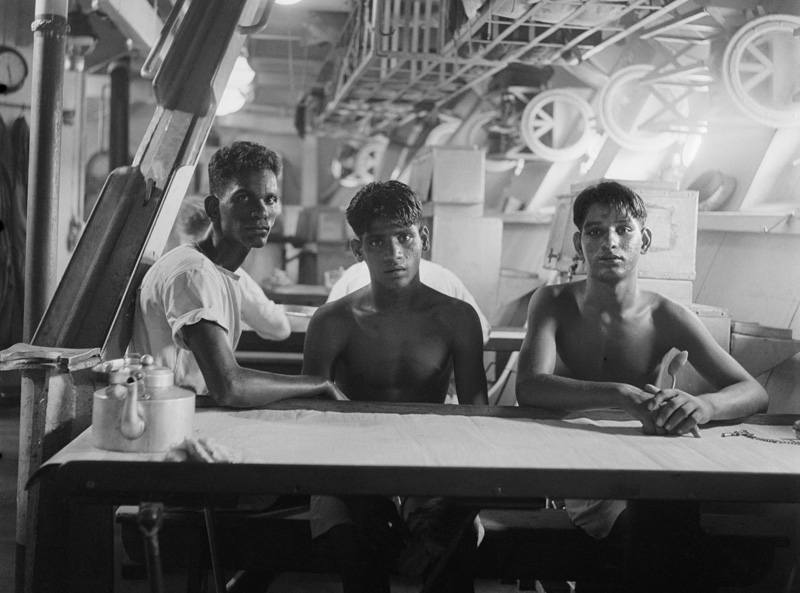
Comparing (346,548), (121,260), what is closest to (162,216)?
(121,260)

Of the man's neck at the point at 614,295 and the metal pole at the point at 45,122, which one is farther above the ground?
the metal pole at the point at 45,122

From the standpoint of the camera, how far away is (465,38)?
5930mm

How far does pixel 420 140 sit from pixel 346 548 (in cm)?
979

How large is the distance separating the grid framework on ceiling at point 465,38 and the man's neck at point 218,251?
116 inches

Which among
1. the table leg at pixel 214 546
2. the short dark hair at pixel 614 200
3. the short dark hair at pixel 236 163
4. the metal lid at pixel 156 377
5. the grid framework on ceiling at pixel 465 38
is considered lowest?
the table leg at pixel 214 546

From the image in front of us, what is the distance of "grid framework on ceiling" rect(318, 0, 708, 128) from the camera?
521cm

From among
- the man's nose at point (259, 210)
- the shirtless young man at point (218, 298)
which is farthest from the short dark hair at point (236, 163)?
the man's nose at point (259, 210)

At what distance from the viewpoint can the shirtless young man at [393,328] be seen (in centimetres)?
264

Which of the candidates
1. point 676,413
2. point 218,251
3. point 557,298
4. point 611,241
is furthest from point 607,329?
point 218,251

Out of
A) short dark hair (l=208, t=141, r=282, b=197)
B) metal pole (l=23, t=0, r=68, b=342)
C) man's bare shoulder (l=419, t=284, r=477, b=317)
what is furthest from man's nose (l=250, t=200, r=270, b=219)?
metal pole (l=23, t=0, r=68, b=342)

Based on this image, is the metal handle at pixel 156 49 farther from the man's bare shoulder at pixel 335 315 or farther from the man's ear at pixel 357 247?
the man's bare shoulder at pixel 335 315

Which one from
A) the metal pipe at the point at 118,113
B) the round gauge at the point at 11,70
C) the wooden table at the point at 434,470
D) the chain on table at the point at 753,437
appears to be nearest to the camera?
the wooden table at the point at 434,470

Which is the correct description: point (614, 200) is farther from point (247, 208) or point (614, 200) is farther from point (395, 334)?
point (247, 208)

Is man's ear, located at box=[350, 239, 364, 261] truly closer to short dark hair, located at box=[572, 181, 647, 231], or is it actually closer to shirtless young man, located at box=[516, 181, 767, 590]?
shirtless young man, located at box=[516, 181, 767, 590]
